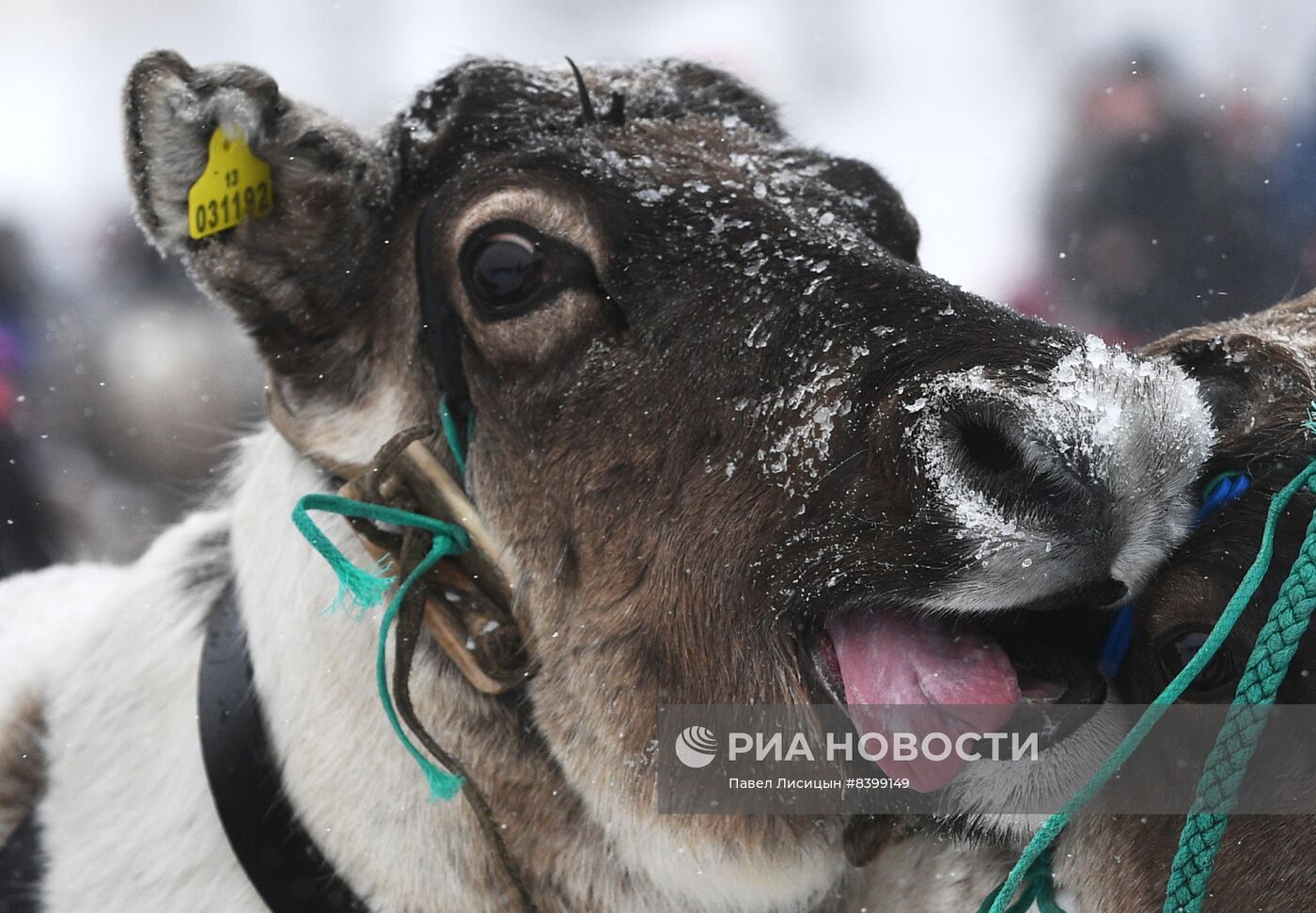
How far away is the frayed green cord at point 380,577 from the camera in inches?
80.5

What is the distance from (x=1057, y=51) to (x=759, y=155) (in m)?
7.77

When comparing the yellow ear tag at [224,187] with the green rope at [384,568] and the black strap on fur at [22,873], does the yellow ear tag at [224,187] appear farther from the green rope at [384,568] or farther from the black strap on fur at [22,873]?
the black strap on fur at [22,873]

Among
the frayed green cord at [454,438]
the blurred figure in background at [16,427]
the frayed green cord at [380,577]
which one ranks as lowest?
the blurred figure in background at [16,427]

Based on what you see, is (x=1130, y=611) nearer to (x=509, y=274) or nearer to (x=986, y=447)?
(x=986, y=447)

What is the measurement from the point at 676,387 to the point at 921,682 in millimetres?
606

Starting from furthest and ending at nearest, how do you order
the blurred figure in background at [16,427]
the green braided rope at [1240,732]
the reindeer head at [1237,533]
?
1. the blurred figure in background at [16,427]
2. the reindeer head at [1237,533]
3. the green braided rope at [1240,732]

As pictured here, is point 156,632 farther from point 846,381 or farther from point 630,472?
point 846,381

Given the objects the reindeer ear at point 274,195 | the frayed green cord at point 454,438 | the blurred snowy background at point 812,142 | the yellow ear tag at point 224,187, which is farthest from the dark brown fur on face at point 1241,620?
the yellow ear tag at point 224,187

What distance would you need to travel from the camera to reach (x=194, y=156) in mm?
2188

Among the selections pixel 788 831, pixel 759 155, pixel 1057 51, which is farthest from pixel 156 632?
pixel 1057 51

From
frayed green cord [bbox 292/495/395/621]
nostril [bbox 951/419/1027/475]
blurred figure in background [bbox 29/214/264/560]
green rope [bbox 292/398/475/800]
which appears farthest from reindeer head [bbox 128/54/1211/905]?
blurred figure in background [bbox 29/214/264/560]

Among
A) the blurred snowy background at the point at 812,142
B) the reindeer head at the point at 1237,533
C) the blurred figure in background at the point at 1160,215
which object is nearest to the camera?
the reindeer head at the point at 1237,533

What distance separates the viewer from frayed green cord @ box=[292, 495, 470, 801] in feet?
6.71

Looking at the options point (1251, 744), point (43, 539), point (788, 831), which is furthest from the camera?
point (43, 539)
